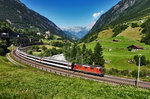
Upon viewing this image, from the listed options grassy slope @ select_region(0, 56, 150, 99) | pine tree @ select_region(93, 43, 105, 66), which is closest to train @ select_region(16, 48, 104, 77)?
grassy slope @ select_region(0, 56, 150, 99)

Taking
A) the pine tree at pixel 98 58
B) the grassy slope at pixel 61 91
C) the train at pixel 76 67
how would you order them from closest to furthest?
the grassy slope at pixel 61 91, the train at pixel 76 67, the pine tree at pixel 98 58

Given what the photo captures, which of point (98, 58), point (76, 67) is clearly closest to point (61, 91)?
point (76, 67)

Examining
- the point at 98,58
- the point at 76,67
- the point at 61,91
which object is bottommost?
the point at 76,67

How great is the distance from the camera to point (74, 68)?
42.9 meters

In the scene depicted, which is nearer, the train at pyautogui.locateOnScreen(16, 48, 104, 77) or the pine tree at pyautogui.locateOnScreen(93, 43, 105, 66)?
the train at pyautogui.locateOnScreen(16, 48, 104, 77)

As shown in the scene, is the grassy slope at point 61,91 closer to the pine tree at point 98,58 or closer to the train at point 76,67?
the train at point 76,67

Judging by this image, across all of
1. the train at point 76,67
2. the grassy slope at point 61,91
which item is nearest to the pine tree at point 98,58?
the train at point 76,67

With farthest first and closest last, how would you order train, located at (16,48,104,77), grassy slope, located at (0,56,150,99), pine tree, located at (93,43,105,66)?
1. pine tree, located at (93,43,105,66)
2. train, located at (16,48,104,77)
3. grassy slope, located at (0,56,150,99)

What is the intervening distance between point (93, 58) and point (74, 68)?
2833cm

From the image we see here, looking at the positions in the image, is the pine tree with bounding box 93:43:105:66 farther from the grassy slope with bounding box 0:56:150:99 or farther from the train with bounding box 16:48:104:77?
the grassy slope with bounding box 0:56:150:99

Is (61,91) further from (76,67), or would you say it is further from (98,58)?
(98,58)

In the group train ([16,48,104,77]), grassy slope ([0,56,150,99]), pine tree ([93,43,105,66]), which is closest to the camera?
grassy slope ([0,56,150,99])

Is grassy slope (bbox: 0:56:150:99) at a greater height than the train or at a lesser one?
greater

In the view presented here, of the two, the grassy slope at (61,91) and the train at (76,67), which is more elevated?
the grassy slope at (61,91)
